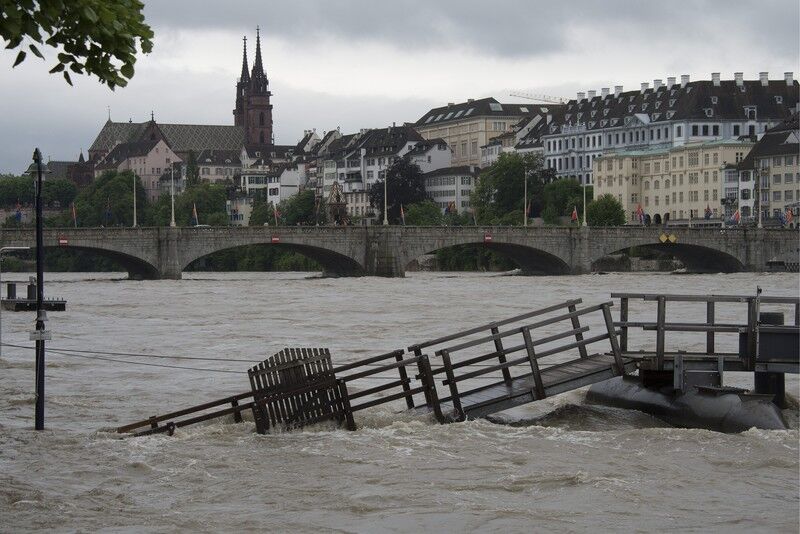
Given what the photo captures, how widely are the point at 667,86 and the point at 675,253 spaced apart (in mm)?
47933

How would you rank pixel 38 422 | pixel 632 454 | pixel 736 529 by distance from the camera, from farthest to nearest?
Answer: pixel 38 422 < pixel 632 454 < pixel 736 529

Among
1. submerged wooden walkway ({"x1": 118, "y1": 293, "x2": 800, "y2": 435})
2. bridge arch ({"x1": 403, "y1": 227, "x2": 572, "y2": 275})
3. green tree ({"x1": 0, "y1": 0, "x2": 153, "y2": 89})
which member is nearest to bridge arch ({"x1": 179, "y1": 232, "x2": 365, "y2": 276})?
bridge arch ({"x1": 403, "y1": 227, "x2": 572, "y2": 275})

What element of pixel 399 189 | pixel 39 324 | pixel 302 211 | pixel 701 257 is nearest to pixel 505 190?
pixel 399 189

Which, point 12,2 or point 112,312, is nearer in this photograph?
point 12,2

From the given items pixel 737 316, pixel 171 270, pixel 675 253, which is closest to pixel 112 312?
pixel 737 316

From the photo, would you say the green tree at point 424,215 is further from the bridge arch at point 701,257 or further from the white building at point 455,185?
the bridge arch at point 701,257

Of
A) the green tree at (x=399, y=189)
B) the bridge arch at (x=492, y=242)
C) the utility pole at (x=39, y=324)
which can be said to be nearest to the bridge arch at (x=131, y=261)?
the bridge arch at (x=492, y=242)

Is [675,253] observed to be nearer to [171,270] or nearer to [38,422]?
[171,270]

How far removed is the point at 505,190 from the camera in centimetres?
14638

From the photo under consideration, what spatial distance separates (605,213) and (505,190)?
19860 mm

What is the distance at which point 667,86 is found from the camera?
482ft

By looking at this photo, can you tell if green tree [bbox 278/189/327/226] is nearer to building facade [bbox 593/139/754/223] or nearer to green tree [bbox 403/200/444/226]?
green tree [bbox 403/200/444/226]

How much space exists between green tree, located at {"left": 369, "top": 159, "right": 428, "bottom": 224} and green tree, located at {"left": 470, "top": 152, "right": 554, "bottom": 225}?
11223 mm

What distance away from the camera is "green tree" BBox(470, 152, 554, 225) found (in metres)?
145
